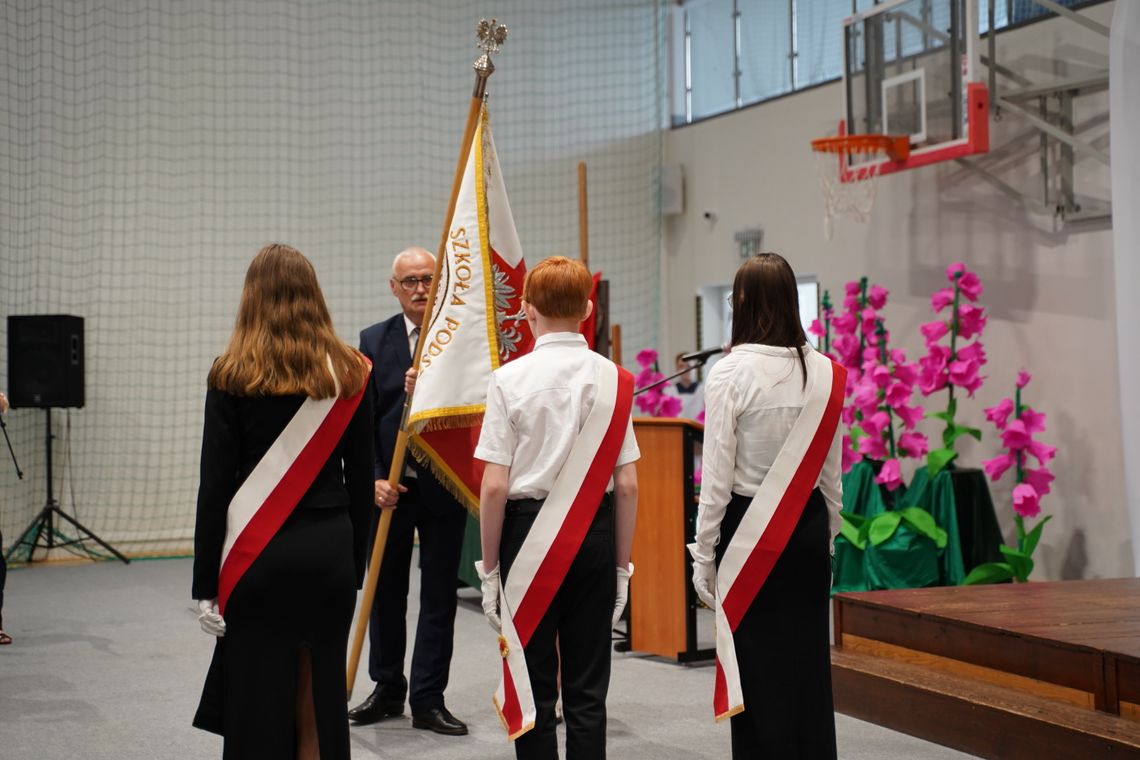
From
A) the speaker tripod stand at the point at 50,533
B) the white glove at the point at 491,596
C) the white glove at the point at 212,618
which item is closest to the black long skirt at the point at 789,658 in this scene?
the white glove at the point at 491,596

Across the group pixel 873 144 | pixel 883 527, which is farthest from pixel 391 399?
pixel 873 144

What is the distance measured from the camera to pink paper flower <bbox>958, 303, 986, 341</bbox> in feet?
18.9

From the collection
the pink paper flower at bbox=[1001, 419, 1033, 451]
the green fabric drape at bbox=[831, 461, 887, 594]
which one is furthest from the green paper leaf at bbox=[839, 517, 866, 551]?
the pink paper flower at bbox=[1001, 419, 1033, 451]

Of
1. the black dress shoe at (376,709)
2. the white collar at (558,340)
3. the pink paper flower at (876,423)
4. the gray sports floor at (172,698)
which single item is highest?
the white collar at (558,340)

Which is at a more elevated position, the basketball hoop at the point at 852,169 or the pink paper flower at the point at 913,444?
the basketball hoop at the point at 852,169

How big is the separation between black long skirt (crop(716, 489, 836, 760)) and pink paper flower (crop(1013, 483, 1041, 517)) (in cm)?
335

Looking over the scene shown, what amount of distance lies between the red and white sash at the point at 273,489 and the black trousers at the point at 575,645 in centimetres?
48

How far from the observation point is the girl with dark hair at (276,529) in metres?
2.29

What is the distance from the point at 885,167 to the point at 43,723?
4779 mm

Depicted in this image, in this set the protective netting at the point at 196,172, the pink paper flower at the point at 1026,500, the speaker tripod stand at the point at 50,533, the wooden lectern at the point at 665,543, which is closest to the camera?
the wooden lectern at the point at 665,543

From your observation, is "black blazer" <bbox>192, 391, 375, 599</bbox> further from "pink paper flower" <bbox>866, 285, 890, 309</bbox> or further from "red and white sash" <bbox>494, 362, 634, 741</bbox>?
"pink paper flower" <bbox>866, 285, 890, 309</bbox>

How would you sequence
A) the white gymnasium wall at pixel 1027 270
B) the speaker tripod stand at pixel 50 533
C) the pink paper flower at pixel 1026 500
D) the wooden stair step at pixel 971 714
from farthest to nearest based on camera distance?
the speaker tripod stand at pixel 50 533, the white gymnasium wall at pixel 1027 270, the pink paper flower at pixel 1026 500, the wooden stair step at pixel 971 714

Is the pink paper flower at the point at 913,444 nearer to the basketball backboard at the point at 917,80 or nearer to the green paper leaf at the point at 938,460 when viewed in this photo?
the green paper leaf at the point at 938,460

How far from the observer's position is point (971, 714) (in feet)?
11.0
